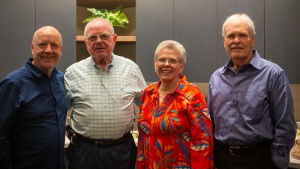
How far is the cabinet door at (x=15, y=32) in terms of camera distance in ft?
8.94

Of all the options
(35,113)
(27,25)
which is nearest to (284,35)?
(35,113)

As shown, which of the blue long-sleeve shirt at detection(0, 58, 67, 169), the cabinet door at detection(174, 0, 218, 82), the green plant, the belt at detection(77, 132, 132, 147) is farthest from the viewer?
Result: the green plant

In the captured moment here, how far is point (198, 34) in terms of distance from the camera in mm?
2729

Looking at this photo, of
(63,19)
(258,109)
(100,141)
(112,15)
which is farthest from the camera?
(112,15)

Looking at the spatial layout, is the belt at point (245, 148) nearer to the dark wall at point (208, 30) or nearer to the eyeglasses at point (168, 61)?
the eyeglasses at point (168, 61)

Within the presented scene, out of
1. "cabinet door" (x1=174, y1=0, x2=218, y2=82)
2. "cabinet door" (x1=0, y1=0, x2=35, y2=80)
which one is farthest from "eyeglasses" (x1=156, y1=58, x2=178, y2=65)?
"cabinet door" (x1=0, y1=0, x2=35, y2=80)

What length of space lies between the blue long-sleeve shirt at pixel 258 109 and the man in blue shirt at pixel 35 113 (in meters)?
0.97

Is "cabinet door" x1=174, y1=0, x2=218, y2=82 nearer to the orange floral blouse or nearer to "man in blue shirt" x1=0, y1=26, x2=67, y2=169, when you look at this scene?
the orange floral blouse

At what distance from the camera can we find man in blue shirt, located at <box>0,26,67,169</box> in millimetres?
1638

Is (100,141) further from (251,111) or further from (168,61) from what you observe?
(251,111)

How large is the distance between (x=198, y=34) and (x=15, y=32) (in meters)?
1.64

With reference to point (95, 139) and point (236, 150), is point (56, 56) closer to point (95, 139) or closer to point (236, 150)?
point (95, 139)

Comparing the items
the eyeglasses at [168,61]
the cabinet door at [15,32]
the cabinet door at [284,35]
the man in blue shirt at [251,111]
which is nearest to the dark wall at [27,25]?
the cabinet door at [15,32]

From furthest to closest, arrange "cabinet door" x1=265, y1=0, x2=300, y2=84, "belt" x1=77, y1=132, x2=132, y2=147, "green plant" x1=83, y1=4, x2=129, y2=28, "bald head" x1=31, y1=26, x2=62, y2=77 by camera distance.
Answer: "green plant" x1=83, y1=4, x2=129, y2=28, "cabinet door" x1=265, y1=0, x2=300, y2=84, "belt" x1=77, y1=132, x2=132, y2=147, "bald head" x1=31, y1=26, x2=62, y2=77
